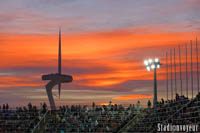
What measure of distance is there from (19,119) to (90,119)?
5.92 metres

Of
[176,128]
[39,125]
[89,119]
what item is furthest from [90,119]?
[176,128]

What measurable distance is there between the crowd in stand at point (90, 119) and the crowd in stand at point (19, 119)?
50.4 inches

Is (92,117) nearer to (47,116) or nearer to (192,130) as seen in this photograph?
(47,116)

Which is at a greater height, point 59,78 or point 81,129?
point 59,78

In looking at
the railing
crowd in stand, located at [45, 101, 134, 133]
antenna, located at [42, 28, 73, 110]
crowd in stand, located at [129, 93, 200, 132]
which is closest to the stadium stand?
crowd in stand, located at [45, 101, 134, 133]

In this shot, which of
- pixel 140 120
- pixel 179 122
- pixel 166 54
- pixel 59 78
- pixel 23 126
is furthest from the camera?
pixel 59 78

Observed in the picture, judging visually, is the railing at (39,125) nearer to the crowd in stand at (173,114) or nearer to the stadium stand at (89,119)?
the stadium stand at (89,119)

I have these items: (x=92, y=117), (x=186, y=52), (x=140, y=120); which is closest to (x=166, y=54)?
(x=186, y=52)

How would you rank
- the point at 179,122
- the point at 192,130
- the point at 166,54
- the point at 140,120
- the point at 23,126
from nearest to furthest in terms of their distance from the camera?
the point at 192,130
the point at 179,122
the point at 166,54
the point at 140,120
the point at 23,126

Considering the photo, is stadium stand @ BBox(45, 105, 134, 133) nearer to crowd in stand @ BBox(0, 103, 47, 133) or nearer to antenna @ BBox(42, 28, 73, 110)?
crowd in stand @ BBox(0, 103, 47, 133)

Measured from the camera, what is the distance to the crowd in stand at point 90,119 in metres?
36.6

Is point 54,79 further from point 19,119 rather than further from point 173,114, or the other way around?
point 173,114

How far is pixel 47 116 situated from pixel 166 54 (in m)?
11.7

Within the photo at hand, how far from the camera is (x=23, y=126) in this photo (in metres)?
38.0
